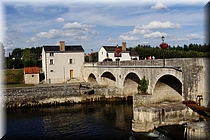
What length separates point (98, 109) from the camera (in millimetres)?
25922

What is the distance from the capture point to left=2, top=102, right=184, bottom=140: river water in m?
16.8

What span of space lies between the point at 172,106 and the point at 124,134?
12.5 ft

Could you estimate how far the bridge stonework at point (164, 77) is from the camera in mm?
15909

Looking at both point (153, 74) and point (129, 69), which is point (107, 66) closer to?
point (129, 69)

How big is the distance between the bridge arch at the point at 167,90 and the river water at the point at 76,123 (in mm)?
3062

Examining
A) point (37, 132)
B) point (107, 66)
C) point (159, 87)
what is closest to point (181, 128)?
point (159, 87)

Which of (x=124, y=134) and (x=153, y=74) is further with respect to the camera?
(x=153, y=74)

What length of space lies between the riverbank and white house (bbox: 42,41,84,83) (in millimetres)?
9245

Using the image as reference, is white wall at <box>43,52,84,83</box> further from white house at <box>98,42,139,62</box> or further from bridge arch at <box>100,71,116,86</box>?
white house at <box>98,42,139,62</box>

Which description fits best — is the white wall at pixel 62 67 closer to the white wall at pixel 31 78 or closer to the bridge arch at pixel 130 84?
the white wall at pixel 31 78

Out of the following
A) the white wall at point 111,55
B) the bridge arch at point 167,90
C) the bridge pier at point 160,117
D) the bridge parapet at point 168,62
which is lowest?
the bridge pier at point 160,117

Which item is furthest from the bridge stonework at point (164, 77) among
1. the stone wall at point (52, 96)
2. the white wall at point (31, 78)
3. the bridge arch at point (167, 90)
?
the white wall at point (31, 78)

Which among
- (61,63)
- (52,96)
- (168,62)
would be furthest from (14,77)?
(168,62)

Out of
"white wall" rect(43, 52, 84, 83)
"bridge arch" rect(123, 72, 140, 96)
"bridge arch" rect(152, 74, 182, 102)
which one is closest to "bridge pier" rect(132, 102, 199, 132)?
"bridge arch" rect(152, 74, 182, 102)
